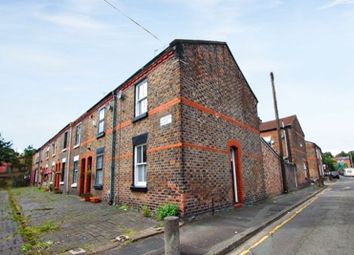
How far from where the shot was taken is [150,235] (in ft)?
21.1

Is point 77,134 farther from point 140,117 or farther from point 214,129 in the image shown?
point 214,129

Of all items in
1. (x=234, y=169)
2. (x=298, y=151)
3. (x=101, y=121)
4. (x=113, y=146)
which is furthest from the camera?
(x=298, y=151)

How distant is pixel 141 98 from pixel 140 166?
3224 mm

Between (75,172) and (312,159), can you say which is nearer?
(75,172)

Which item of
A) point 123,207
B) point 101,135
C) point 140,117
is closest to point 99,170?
point 101,135

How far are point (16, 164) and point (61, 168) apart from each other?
27715 millimetres

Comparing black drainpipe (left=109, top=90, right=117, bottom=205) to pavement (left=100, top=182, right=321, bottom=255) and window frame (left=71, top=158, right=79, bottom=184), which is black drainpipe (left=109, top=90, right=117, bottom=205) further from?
window frame (left=71, top=158, right=79, bottom=184)

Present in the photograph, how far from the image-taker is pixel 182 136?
844 cm

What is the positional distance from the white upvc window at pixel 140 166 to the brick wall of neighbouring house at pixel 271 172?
28.0 ft

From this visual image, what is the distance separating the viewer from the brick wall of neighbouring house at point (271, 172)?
15.3 m

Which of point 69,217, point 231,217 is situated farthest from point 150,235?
point 69,217

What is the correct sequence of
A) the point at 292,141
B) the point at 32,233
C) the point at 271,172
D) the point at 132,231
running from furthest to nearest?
the point at 292,141 < the point at 271,172 < the point at 32,233 < the point at 132,231

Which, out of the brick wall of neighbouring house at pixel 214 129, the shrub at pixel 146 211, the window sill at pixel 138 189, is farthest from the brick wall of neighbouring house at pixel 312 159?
the shrub at pixel 146 211

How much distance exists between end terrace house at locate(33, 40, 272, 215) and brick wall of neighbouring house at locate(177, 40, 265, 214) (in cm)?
4
